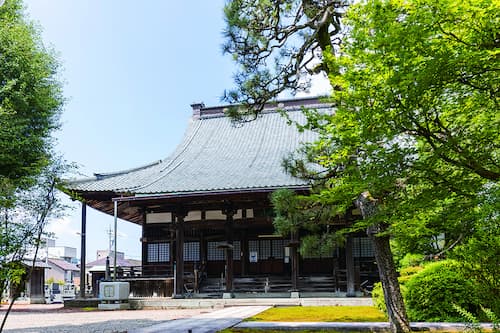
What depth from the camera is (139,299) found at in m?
16.2

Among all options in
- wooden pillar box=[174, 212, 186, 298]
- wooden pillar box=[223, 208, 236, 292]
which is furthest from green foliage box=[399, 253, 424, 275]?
wooden pillar box=[174, 212, 186, 298]

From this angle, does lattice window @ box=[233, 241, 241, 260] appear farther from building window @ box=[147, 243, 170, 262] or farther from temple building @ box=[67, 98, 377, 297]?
building window @ box=[147, 243, 170, 262]

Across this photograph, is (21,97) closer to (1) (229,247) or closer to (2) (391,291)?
(2) (391,291)

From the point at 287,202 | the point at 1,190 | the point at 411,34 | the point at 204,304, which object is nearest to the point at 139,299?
the point at 204,304

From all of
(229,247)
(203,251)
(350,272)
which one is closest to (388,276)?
(350,272)

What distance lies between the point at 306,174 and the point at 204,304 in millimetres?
8953

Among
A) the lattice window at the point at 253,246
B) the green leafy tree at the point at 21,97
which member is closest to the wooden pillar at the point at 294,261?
the lattice window at the point at 253,246

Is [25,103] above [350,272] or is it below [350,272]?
above

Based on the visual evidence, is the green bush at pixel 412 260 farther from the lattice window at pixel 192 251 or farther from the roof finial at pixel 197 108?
the roof finial at pixel 197 108

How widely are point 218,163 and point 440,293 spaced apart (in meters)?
12.7

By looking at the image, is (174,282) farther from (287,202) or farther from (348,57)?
(348,57)

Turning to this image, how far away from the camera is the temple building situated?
1614 cm

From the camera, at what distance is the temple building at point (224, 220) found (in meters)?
16.1

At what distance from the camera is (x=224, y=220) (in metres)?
Answer: 17.1
